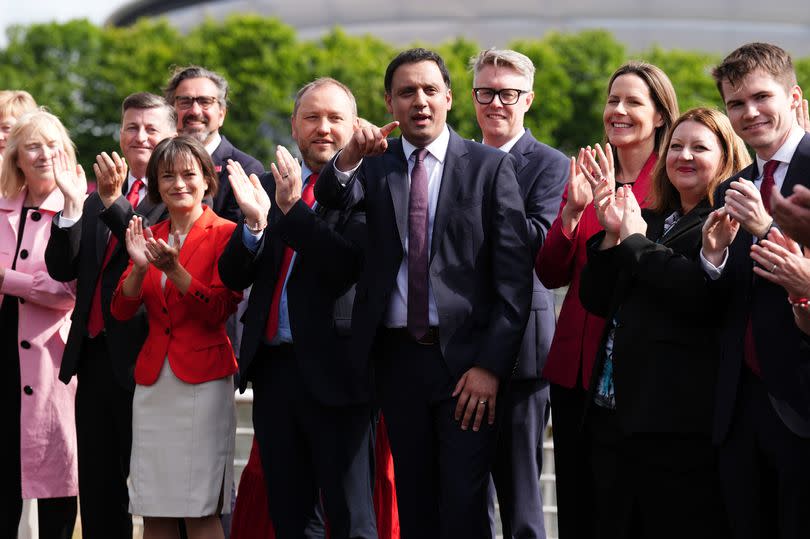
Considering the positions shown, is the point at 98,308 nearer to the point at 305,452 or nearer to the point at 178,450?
the point at 178,450

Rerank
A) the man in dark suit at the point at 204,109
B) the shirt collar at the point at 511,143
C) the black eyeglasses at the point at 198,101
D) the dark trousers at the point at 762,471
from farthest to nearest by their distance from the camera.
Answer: the black eyeglasses at the point at 198,101, the man in dark suit at the point at 204,109, the shirt collar at the point at 511,143, the dark trousers at the point at 762,471

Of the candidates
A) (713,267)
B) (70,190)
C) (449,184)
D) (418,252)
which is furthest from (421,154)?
(70,190)

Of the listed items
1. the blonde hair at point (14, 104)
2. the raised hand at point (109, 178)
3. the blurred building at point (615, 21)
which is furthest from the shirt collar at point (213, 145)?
the blurred building at point (615, 21)

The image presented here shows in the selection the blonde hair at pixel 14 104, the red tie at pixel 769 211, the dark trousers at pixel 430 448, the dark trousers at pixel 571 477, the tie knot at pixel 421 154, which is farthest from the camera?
the blonde hair at pixel 14 104

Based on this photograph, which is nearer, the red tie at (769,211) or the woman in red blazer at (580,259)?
the red tie at (769,211)

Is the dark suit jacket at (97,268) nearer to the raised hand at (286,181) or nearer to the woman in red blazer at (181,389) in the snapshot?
the woman in red blazer at (181,389)

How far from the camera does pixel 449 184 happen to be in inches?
194

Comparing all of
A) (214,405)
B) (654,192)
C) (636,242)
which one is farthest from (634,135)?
(214,405)

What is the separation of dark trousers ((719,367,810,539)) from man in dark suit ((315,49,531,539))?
0.91 m

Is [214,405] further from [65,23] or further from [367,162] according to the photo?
[65,23]

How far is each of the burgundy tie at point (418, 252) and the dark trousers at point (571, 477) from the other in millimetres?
810

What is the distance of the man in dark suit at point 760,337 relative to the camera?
168 inches

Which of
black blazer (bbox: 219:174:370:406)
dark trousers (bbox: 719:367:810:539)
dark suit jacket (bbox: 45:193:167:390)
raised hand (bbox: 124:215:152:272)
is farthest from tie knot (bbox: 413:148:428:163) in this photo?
dark suit jacket (bbox: 45:193:167:390)

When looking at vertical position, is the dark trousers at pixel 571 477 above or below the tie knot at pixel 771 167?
below
